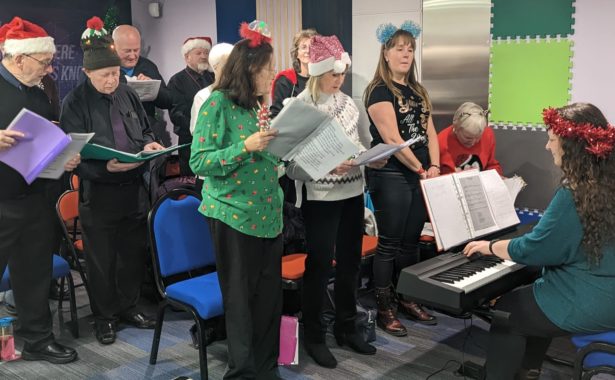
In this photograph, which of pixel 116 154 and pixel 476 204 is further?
pixel 116 154

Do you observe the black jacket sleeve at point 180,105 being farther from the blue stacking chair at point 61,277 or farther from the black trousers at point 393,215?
the black trousers at point 393,215

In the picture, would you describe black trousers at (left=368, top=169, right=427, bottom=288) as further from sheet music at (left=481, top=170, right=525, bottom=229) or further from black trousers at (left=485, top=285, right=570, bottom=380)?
black trousers at (left=485, top=285, right=570, bottom=380)

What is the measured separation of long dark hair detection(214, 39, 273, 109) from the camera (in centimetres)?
257

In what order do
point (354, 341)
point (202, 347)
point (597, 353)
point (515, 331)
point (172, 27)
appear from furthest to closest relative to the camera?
point (172, 27), point (354, 341), point (202, 347), point (515, 331), point (597, 353)

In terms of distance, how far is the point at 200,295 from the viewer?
288 centimetres

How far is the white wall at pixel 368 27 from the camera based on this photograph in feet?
15.3

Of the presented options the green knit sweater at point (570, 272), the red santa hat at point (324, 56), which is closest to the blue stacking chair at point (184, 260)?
the red santa hat at point (324, 56)

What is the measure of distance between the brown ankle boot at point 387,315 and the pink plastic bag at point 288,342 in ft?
2.32


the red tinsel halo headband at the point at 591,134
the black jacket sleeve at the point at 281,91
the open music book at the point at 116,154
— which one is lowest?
the open music book at the point at 116,154

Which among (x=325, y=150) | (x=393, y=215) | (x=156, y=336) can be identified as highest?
(x=325, y=150)

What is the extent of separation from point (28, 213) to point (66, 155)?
0.42 meters

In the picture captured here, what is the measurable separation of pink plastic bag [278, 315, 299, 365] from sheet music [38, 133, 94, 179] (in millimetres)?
1203

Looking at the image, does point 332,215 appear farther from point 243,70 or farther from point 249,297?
point 243,70

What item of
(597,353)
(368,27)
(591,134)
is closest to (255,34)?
(591,134)
